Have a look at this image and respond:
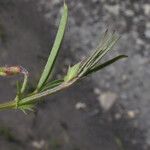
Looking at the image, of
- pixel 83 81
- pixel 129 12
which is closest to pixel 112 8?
pixel 129 12

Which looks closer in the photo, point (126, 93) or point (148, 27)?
point (126, 93)

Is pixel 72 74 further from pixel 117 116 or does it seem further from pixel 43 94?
pixel 117 116

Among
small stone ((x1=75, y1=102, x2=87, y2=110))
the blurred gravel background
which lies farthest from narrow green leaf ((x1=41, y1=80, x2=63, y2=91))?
small stone ((x1=75, y1=102, x2=87, y2=110))

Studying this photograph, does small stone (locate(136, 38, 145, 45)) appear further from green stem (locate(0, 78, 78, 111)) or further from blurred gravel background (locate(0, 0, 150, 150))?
green stem (locate(0, 78, 78, 111))

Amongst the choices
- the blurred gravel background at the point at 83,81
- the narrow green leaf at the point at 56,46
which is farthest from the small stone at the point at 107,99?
the narrow green leaf at the point at 56,46

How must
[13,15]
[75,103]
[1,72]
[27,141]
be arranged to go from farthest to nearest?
[13,15]
[75,103]
[27,141]
[1,72]

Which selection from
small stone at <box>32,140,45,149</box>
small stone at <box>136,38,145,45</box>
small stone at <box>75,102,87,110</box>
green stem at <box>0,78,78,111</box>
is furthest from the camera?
small stone at <box>136,38,145,45</box>

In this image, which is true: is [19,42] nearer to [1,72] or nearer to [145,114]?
[145,114]

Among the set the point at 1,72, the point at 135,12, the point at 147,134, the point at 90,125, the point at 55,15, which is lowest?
the point at 147,134

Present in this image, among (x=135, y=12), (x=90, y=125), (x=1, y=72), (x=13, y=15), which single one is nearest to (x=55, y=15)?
(x=13, y=15)

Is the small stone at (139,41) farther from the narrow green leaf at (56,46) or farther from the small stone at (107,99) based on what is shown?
the narrow green leaf at (56,46)
